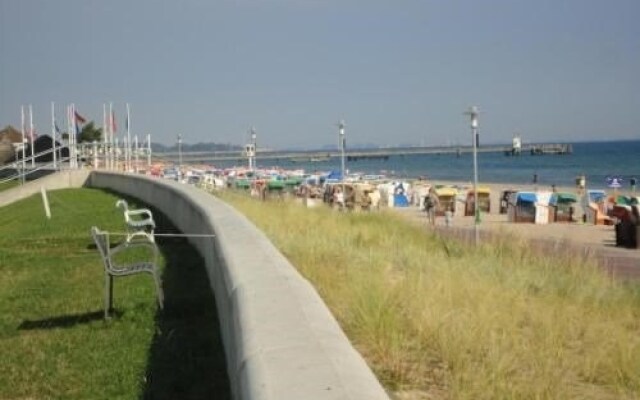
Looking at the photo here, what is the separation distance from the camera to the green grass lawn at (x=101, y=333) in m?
5.73

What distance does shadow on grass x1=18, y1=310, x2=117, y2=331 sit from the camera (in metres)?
7.65

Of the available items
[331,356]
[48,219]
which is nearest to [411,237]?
[48,219]

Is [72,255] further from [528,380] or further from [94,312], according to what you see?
[528,380]

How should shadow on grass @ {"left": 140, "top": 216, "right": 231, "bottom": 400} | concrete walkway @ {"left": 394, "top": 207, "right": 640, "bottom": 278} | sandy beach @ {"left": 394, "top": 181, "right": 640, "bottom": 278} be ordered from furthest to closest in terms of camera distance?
sandy beach @ {"left": 394, "top": 181, "right": 640, "bottom": 278}, concrete walkway @ {"left": 394, "top": 207, "right": 640, "bottom": 278}, shadow on grass @ {"left": 140, "top": 216, "right": 231, "bottom": 400}

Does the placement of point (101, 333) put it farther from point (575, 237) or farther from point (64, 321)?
point (575, 237)

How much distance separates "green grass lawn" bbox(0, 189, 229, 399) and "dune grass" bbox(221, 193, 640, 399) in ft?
3.52

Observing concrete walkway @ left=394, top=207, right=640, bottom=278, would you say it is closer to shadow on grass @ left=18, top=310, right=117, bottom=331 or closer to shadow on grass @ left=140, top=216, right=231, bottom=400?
shadow on grass @ left=140, top=216, right=231, bottom=400

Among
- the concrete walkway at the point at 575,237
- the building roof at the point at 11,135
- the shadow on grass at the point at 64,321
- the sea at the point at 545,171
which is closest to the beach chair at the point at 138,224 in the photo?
the shadow on grass at the point at 64,321

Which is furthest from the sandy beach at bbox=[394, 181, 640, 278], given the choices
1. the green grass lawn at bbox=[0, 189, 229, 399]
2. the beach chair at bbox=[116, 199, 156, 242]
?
the green grass lawn at bbox=[0, 189, 229, 399]

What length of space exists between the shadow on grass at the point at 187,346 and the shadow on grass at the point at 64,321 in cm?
63

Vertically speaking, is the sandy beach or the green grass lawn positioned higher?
the green grass lawn

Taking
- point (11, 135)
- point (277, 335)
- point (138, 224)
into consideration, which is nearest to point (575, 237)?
point (138, 224)

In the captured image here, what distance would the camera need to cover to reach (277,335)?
3906 millimetres

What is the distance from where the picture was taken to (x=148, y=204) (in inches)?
811
